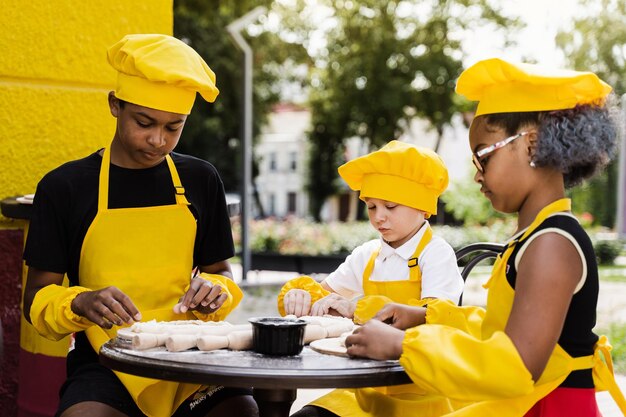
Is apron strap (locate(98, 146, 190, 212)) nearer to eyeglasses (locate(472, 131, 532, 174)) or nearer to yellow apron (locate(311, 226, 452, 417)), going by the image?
yellow apron (locate(311, 226, 452, 417))

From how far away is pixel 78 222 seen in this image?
2.68 metres

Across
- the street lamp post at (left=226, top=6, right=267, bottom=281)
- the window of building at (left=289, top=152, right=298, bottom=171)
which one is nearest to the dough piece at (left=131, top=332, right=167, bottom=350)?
the street lamp post at (left=226, top=6, right=267, bottom=281)

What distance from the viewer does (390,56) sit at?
90.1 ft

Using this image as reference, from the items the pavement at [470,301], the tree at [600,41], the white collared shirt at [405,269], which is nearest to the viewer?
the white collared shirt at [405,269]

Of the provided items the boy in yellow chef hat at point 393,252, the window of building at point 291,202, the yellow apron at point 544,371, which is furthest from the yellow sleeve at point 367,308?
the window of building at point 291,202

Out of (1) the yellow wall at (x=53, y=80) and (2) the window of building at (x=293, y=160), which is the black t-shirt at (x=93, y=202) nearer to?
(1) the yellow wall at (x=53, y=80)

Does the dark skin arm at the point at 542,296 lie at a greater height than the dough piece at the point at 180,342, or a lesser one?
greater

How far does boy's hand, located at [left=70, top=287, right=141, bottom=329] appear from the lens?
89.8 inches

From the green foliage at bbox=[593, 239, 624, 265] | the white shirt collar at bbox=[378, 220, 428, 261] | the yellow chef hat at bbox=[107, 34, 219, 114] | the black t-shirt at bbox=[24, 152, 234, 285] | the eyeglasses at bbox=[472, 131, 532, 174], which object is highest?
the yellow chef hat at bbox=[107, 34, 219, 114]

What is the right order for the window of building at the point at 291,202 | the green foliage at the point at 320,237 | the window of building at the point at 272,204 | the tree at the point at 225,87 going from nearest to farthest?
the green foliage at the point at 320,237 < the tree at the point at 225,87 < the window of building at the point at 291,202 < the window of building at the point at 272,204

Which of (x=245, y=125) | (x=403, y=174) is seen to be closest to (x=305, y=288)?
(x=403, y=174)

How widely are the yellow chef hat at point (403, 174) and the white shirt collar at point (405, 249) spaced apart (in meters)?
0.10

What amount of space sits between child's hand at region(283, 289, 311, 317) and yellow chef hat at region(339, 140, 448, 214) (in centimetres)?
45

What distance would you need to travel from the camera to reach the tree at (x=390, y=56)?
27.1 m
